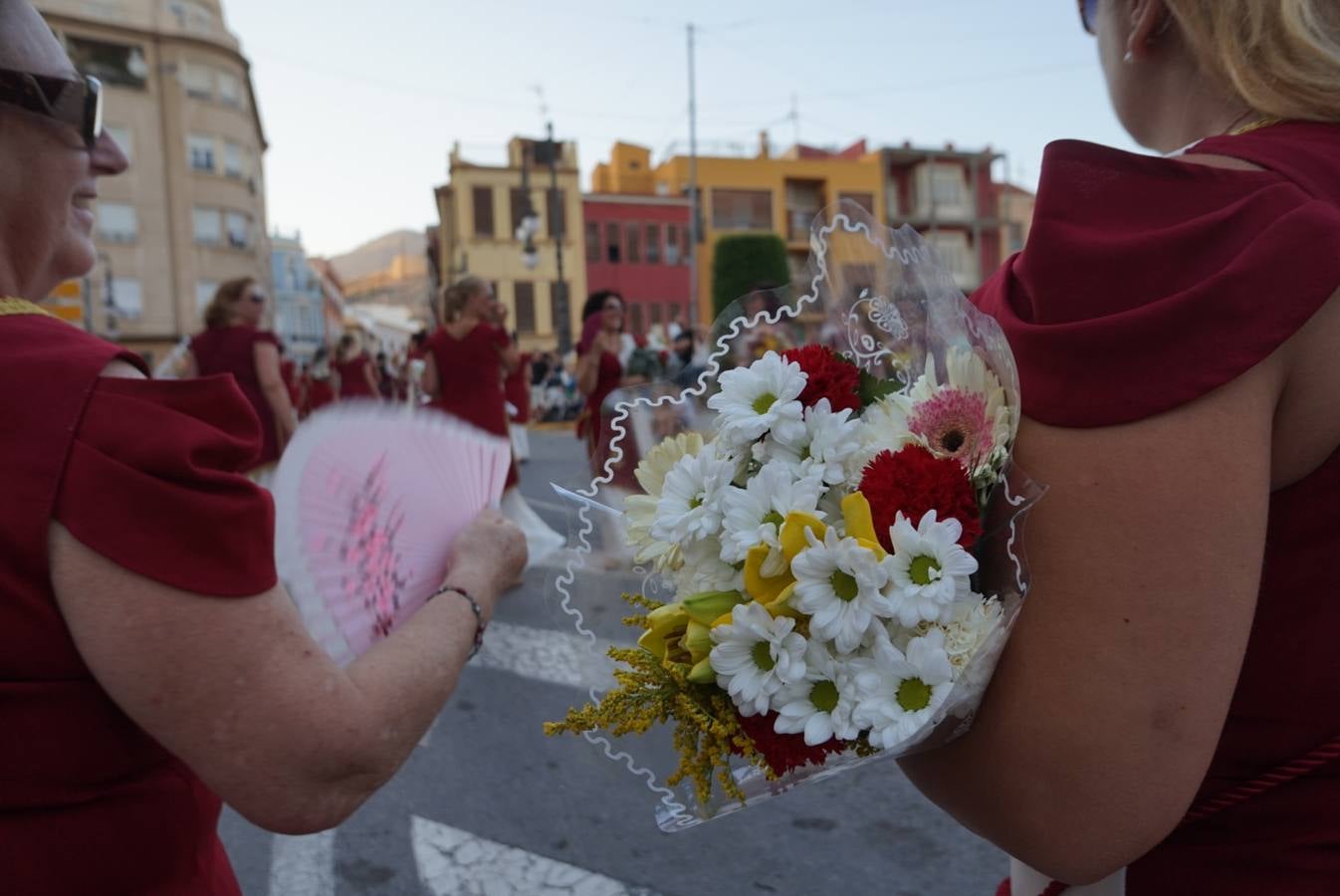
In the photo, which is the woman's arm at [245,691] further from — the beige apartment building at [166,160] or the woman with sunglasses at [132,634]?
the beige apartment building at [166,160]

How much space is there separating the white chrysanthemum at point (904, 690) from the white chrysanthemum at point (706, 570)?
0.15 m

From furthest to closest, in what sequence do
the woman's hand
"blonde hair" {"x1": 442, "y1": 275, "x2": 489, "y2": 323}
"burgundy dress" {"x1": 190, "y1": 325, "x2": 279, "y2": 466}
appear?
"blonde hair" {"x1": 442, "y1": 275, "x2": 489, "y2": 323}, "burgundy dress" {"x1": 190, "y1": 325, "x2": 279, "y2": 466}, the woman's hand

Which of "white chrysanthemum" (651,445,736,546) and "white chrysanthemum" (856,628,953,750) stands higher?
"white chrysanthemum" (651,445,736,546)

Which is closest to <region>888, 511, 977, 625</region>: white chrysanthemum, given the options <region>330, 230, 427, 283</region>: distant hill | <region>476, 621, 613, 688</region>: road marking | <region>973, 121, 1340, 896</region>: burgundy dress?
<region>973, 121, 1340, 896</region>: burgundy dress

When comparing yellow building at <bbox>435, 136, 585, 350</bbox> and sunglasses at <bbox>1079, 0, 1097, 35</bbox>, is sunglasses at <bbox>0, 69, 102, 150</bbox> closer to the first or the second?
sunglasses at <bbox>1079, 0, 1097, 35</bbox>

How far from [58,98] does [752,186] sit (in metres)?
42.9

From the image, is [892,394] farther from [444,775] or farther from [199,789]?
[444,775]

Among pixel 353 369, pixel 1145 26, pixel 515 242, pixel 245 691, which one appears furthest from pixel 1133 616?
pixel 515 242

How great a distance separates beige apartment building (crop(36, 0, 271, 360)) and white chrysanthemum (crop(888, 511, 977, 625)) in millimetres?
40376

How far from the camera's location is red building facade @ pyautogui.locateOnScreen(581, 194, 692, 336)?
41.2 meters

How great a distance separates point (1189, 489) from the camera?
2.24 ft

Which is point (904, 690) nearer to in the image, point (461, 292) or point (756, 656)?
point (756, 656)

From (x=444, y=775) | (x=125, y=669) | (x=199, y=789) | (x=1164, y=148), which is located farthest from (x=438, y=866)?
(x=1164, y=148)

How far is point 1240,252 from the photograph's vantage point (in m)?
0.69
